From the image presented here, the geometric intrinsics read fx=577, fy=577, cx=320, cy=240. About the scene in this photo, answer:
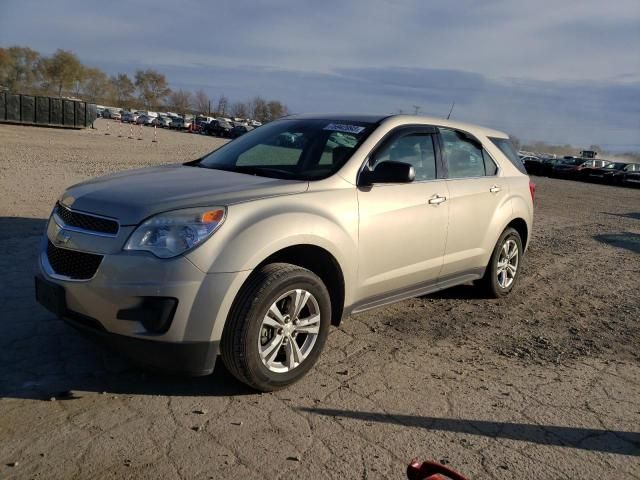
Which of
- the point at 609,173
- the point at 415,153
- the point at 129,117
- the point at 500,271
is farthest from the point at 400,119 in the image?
the point at 129,117

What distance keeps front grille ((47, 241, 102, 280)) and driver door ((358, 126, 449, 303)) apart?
1.76 meters

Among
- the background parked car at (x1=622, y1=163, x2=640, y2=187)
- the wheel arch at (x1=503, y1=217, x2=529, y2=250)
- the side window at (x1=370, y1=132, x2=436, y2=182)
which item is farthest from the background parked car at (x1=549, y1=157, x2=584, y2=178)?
the side window at (x1=370, y1=132, x2=436, y2=182)

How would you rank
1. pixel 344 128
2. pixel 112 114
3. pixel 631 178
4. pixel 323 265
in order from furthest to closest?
pixel 112 114 → pixel 631 178 → pixel 344 128 → pixel 323 265

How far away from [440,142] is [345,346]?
1.97 meters

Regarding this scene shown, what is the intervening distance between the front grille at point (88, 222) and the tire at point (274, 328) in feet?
2.74

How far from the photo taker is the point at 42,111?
37.8m

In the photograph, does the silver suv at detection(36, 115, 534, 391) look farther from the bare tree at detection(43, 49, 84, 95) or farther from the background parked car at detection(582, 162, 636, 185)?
the bare tree at detection(43, 49, 84, 95)

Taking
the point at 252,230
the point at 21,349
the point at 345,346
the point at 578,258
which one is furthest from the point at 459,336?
the point at 578,258

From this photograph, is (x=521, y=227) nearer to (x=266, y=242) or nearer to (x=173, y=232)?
(x=266, y=242)

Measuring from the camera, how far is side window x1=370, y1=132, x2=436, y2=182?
4.54m

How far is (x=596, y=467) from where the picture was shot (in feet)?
10.1

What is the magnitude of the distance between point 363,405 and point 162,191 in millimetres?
1812

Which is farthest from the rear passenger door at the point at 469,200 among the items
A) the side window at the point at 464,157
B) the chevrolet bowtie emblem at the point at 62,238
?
the chevrolet bowtie emblem at the point at 62,238

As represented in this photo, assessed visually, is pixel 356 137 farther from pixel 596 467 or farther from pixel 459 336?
pixel 596 467
